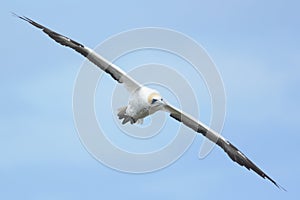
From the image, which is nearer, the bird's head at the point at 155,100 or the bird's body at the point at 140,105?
the bird's head at the point at 155,100

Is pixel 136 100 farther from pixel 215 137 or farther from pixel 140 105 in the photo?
pixel 215 137

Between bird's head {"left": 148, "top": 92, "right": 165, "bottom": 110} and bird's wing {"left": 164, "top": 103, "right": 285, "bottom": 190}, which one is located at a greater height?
bird's wing {"left": 164, "top": 103, "right": 285, "bottom": 190}

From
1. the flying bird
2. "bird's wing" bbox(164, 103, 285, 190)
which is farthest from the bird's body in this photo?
"bird's wing" bbox(164, 103, 285, 190)

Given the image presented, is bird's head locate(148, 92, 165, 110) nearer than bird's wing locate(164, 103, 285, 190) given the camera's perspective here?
Yes

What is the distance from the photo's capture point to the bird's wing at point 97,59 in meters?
38.3

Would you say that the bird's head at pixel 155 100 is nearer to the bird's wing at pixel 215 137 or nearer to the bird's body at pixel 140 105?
the bird's body at pixel 140 105

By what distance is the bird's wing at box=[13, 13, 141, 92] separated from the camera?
126 feet

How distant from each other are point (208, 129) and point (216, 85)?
2159 mm

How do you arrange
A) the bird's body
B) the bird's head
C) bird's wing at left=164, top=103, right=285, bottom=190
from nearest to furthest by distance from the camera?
the bird's head → the bird's body → bird's wing at left=164, top=103, right=285, bottom=190

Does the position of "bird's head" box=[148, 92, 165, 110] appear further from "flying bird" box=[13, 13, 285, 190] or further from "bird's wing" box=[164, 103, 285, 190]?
"bird's wing" box=[164, 103, 285, 190]

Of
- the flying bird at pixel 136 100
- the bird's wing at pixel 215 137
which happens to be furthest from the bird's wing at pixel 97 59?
the bird's wing at pixel 215 137

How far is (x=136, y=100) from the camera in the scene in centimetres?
3775

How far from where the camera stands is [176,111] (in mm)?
39625

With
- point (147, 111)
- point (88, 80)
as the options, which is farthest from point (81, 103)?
point (147, 111)
